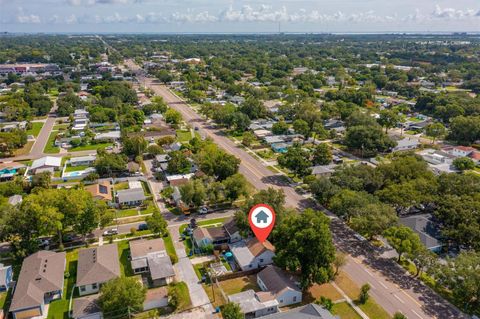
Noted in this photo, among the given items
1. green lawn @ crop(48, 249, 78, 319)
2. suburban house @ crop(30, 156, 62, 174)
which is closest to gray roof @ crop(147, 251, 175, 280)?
green lawn @ crop(48, 249, 78, 319)

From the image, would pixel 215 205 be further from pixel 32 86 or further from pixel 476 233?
pixel 32 86

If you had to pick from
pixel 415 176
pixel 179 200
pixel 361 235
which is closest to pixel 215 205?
pixel 179 200

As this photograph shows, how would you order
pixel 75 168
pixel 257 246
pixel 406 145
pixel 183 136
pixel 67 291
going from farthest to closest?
1. pixel 183 136
2. pixel 406 145
3. pixel 75 168
4. pixel 257 246
5. pixel 67 291

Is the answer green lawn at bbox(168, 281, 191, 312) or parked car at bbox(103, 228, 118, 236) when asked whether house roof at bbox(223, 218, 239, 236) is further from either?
parked car at bbox(103, 228, 118, 236)

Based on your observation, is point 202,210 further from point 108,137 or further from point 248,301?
point 108,137

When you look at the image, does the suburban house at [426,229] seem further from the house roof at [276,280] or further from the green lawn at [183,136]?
the green lawn at [183,136]

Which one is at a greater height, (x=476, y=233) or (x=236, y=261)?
(x=476, y=233)

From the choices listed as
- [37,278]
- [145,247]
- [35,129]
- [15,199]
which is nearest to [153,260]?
[145,247]
